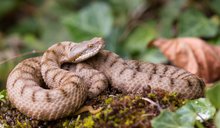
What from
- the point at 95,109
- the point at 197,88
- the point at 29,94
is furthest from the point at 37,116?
the point at 197,88

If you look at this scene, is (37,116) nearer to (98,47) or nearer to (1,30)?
(98,47)

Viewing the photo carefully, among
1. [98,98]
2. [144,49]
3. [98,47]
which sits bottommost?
[144,49]

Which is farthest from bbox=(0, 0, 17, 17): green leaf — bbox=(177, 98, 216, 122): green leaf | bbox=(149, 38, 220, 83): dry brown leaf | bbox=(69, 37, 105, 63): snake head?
bbox=(177, 98, 216, 122): green leaf

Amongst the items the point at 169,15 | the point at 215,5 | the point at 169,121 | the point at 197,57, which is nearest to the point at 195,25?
the point at 215,5

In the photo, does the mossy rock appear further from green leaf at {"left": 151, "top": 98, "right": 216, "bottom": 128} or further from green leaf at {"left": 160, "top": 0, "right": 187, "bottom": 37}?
green leaf at {"left": 160, "top": 0, "right": 187, "bottom": 37}

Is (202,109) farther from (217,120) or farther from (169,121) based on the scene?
(169,121)
